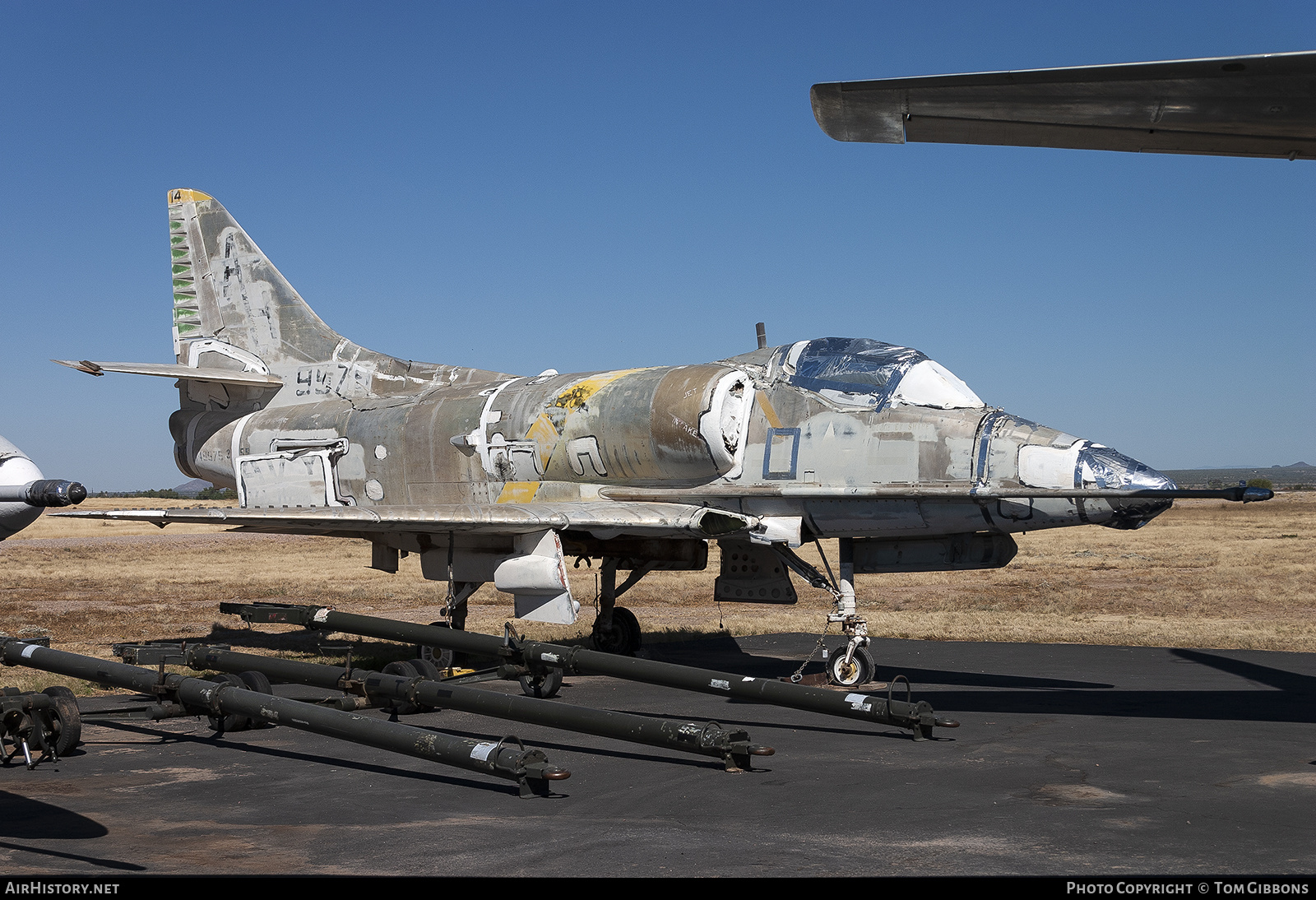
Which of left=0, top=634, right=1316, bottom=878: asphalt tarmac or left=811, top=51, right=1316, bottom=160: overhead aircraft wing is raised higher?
left=811, top=51, right=1316, bottom=160: overhead aircraft wing

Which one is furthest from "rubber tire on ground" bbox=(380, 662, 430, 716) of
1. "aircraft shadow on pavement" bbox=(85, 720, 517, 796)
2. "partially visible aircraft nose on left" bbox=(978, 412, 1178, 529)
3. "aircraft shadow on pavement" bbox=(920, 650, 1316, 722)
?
"partially visible aircraft nose on left" bbox=(978, 412, 1178, 529)

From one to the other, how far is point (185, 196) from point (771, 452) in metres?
11.6

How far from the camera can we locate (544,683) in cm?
1145

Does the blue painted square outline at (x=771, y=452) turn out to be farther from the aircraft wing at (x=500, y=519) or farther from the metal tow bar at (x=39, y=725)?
the metal tow bar at (x=39, y=725)

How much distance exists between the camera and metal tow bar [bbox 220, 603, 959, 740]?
364 inches

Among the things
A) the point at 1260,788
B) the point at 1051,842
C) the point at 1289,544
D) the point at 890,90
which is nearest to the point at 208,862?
the point at 1051,842

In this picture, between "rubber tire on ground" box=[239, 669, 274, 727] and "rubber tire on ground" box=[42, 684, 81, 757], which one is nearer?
"rubber tire on ground" box=[42, 684, 81, 757]

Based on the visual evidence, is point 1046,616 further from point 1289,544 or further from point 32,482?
point 1289,544

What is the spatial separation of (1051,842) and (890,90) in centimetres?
476

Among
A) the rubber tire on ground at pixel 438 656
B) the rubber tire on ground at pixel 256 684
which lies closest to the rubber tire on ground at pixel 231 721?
the rubber tire on ground at pixel 256 684

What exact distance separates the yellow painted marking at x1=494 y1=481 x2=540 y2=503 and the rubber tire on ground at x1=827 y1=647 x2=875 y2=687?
442cm

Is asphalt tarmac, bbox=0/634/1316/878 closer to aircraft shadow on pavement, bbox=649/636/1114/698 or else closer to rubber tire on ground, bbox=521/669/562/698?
rubber tire on ground, bbox=521/669/562/698

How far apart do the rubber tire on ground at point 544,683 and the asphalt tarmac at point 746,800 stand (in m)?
0.70

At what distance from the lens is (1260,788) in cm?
750
